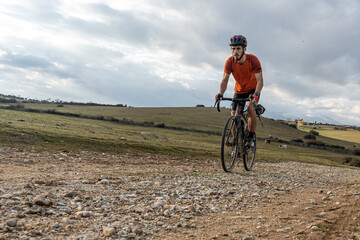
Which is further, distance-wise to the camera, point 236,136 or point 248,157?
point 248,157

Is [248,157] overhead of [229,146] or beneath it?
beneath

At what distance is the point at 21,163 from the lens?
8.47 m

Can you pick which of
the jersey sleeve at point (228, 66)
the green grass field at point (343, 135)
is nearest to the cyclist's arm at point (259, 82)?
the jersey sleeve at point (228, 66)

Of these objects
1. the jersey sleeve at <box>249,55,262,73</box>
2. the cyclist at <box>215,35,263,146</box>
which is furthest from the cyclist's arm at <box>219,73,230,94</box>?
the jersey sleeve at <box>249,55,262,73</box>

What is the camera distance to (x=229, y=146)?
379 inches

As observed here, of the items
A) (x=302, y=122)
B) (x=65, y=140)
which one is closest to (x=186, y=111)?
(x=302, y=122)

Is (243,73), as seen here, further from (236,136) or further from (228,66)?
(236,136)

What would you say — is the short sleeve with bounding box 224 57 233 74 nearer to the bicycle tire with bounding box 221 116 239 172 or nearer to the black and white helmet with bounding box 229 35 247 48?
the black and white helmet with bounding box 229 35 247 48

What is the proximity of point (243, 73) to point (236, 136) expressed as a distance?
2.19 meters

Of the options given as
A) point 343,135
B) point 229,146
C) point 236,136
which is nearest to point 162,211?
point 229,146

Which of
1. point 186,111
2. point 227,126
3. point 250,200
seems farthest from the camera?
point 186,111

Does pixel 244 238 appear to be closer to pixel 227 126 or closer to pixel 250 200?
pixel 250 200

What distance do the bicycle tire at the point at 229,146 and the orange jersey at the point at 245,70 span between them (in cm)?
128

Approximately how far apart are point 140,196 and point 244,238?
235 cm
